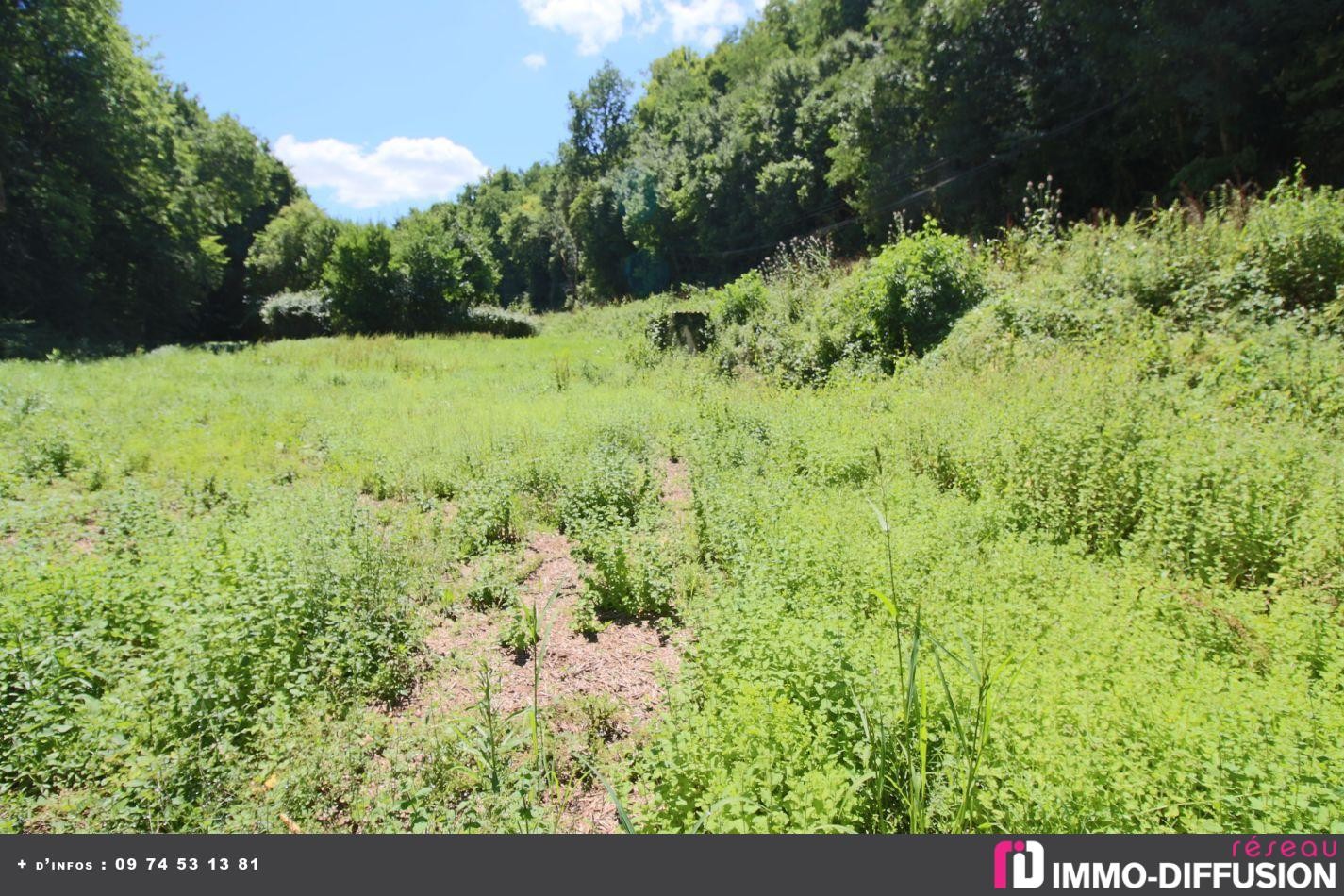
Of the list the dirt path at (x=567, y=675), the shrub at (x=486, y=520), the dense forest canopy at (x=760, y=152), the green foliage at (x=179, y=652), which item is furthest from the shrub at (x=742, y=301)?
the green foliage at (x=179, y=652)

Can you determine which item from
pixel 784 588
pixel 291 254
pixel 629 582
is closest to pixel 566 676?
pixel 629 582

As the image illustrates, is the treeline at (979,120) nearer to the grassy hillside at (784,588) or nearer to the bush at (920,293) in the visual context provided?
the bush at (920,293)

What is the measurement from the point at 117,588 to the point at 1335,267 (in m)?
11.6

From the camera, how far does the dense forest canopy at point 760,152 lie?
458 inches

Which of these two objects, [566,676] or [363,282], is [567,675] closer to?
[566,676]

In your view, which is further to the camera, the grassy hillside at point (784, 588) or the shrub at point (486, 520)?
the shrub at point (486, 520)

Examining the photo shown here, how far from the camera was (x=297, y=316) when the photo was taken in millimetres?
28547

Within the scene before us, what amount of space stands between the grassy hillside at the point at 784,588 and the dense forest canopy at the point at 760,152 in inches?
251

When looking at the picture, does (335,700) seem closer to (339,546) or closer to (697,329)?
(339,546)

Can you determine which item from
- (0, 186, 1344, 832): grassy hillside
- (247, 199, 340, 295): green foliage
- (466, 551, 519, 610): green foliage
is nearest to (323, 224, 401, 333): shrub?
(247, 199, 340, 295): green foliage
